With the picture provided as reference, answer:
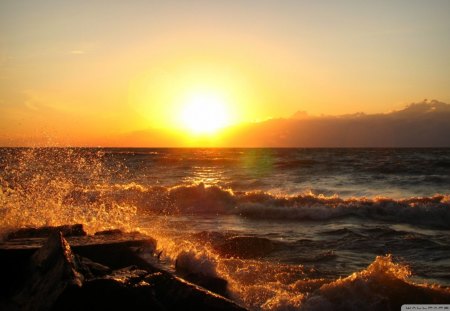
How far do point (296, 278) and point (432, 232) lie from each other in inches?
270

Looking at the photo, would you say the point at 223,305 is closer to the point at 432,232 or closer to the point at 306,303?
the point at 306,303

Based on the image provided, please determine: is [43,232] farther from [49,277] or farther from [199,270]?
[49,277]

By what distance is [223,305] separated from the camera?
425 cm

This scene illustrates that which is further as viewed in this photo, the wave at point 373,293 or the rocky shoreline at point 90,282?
the wave at point 373,293

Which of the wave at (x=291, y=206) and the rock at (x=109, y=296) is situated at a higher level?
the rock at (x=109, y=296)

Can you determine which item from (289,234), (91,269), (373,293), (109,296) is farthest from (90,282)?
(289,234)

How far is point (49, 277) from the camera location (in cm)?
423

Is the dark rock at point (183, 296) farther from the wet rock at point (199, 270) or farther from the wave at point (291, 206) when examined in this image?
the wave at point (291, 206)

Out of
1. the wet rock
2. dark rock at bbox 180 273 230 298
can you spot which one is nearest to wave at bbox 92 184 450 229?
the wet rock

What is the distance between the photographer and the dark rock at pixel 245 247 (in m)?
9.12

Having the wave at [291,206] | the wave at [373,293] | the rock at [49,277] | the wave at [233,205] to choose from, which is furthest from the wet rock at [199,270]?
the wave at [291,206]

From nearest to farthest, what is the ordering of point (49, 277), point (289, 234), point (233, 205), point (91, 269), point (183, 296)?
point (49, 277) < point (183, 296) < point (91, 269) < point (289, 234) < point (233, 205)

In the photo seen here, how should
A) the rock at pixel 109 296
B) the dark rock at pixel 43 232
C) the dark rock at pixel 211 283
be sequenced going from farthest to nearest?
the dark rock at pixel 43 232
the dark rock at pixel 211 283
the rock at pixel 109 296

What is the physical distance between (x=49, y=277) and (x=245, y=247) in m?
5.90
